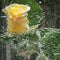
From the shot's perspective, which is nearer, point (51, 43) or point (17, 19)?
point (17, 19)

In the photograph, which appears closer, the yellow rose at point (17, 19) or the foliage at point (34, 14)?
the yellow rose at point (17, 19)

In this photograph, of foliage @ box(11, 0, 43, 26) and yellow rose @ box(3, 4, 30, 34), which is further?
foliage @ box(11, 0, 43, 26)

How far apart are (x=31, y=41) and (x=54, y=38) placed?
6.5 inches

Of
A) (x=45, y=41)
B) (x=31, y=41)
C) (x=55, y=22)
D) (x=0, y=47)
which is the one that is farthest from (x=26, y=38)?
(x=55, y=22)

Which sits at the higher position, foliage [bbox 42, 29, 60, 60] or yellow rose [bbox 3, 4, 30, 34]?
yellow rose [bbox 3, 4, 30, 34]

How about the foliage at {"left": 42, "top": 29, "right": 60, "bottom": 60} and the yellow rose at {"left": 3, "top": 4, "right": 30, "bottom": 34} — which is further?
the foliage at {"left": 42, "top": 29, "right": 60, "bottom": 60}

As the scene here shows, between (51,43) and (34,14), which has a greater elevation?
(34,14)

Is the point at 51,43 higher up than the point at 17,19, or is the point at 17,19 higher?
the point at 17,19

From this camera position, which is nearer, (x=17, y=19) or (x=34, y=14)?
(x=17, y=19)

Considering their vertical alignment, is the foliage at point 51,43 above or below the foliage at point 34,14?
below

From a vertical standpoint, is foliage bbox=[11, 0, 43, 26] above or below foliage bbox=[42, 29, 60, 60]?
above

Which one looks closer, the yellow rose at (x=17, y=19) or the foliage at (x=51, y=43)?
the yellow rose at (x=17, y=19)

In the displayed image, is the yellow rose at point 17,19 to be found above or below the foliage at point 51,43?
above

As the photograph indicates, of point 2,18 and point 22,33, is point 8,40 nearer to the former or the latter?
point 22,33
